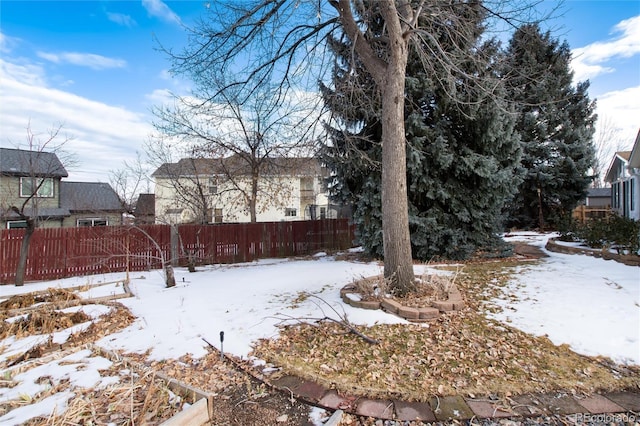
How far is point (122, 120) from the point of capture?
11.7m

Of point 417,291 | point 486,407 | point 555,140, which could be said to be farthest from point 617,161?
point 486,407

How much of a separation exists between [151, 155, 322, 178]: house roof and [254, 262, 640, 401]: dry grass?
857 centimetres

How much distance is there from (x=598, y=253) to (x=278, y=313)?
7588 mm

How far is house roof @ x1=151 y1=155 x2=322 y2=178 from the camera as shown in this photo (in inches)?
461

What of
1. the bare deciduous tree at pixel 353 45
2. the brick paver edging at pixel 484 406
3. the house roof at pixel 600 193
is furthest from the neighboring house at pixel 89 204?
the house roof at pixel 600 193

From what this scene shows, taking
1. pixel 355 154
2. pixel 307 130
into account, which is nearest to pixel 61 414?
pixel 307 130

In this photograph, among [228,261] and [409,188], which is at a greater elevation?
[409,188]

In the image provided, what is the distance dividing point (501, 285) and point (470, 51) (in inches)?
189

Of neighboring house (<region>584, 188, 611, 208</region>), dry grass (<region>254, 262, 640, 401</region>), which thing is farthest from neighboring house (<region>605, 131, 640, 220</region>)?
neighboring house (<region>584, 188, 611, 208</region>)

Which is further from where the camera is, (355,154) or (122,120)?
(122,120)

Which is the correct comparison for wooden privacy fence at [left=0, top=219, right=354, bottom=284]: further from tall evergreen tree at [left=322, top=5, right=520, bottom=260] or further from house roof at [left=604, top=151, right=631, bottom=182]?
house roof at [left=604, top=151, right=631, bottom=182]

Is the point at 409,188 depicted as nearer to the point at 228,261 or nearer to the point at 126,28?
the point at 228,261

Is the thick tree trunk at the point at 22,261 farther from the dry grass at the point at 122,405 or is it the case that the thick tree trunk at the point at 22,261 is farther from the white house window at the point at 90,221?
the white house window at the point at 90,221

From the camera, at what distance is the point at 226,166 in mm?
11945
